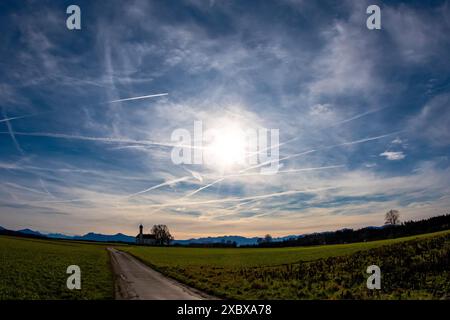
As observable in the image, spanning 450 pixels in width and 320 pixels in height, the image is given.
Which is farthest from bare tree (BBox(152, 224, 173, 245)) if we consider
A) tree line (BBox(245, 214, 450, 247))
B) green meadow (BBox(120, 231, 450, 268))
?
green meadow (BBox(120, 231, 450, 268))

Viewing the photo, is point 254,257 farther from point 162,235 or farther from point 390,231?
point 162,235

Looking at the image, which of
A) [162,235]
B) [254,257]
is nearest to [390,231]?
[254,257]

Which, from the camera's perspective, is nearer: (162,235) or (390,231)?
(390,231)

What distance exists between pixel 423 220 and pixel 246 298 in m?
111

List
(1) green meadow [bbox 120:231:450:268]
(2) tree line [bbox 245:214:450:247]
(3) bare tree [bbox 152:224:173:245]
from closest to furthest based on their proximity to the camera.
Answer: (1) green meadow [bbox 120:231:450:268] < (2) tree line [bbox 245:214:450:247] < (3) bare tree [bbox 152:224:173:245]

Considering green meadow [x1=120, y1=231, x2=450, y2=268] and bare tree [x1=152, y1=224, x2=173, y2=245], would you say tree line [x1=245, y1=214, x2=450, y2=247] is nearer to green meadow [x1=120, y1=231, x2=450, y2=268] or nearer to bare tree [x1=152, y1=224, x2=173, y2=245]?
green meadow [x1=120, y1=231, x2=450, y2=268]

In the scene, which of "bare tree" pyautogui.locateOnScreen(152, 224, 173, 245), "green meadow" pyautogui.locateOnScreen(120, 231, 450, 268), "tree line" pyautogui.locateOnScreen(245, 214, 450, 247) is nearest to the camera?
"green meadow" pyautogui.locateOnScreen(120, 231, 450, 268)

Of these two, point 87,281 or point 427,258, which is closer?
point 87,281

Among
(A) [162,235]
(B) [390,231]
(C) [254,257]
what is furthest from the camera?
(A) [162,235]
